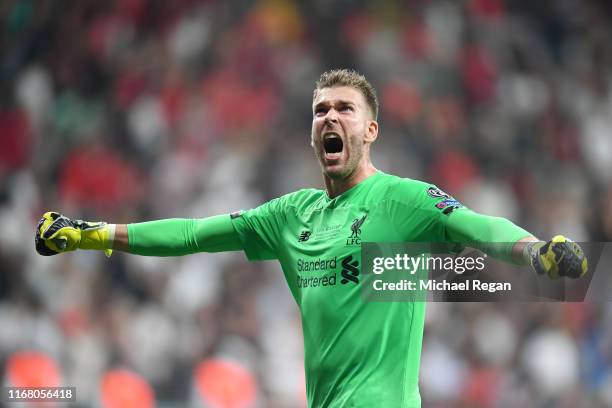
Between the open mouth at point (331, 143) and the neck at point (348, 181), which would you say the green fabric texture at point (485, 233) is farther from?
the open mouth at point (331, 143)

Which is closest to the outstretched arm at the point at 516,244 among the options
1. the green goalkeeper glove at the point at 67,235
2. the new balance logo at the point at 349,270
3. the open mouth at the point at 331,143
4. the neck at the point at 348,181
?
the new balance logo at the point at 349,270

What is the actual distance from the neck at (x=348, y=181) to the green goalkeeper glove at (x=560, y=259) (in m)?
1.25

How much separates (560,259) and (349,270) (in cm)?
104

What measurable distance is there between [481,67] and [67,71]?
504 cm

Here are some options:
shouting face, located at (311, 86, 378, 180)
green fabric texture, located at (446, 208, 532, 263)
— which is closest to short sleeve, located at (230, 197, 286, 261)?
shouting face, located at (311, 86, 378, 180)

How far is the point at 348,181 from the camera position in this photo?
398 centimetres

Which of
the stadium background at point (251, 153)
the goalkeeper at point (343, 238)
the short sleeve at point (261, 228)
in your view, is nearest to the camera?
the goalkeeper at point (343, 238)

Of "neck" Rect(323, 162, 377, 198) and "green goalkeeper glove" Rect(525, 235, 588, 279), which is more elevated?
"neck" Rect(323, 162, 377, 198)

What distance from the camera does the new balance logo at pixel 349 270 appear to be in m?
3.60

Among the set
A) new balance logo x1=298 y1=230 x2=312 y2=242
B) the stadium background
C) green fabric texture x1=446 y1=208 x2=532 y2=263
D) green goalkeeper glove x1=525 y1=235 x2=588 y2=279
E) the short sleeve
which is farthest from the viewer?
the stadium background

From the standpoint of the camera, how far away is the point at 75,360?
8.58m

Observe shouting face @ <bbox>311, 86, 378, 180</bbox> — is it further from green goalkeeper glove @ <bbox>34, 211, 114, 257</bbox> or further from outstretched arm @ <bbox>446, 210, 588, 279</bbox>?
green goalkeeper glove @ <bbox>34, 211, 114, 257</bbox>

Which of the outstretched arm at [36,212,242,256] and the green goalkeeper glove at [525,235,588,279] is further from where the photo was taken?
the outstretched arm at [36,212,242,256]

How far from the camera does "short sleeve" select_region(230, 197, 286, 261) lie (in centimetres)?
412
